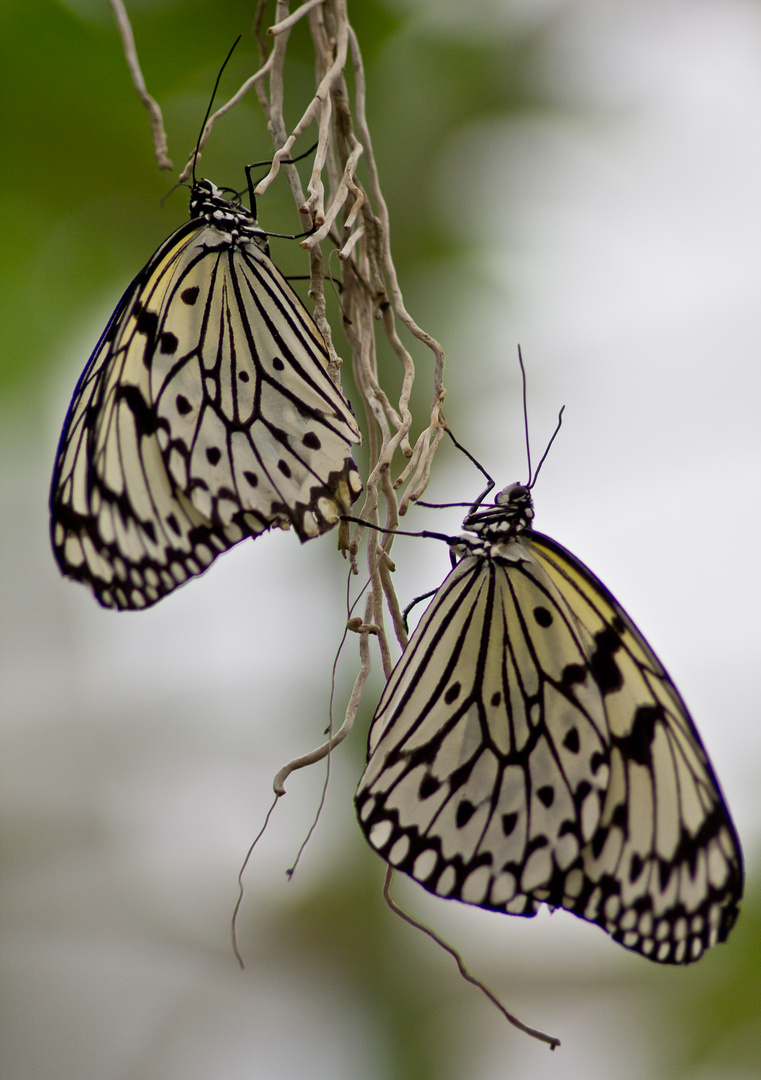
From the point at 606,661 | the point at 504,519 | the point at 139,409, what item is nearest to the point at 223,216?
the point at 139,409

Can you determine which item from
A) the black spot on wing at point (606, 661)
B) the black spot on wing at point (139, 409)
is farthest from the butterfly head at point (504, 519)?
the black spot on wing at point (139, 409)

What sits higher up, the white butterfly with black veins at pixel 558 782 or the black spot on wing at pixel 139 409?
the black spot on wing at pixel 139 409

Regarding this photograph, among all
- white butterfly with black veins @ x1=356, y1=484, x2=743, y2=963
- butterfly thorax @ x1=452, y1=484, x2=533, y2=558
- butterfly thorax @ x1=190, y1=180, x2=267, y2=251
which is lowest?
white butterfly with black veins @ x1=356, y1=484, x2=743, y2=963

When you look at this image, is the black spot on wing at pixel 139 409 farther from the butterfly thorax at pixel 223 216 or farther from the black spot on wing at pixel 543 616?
the black spot on wing at pixel 543 616

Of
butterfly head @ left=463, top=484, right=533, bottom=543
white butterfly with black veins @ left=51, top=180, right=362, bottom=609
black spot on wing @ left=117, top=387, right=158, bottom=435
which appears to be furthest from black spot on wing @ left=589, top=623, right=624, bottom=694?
black spot on wing @ left=117, top=387, right=158, bottom=435

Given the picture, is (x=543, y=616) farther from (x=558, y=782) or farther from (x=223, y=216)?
(x=223, y=216)

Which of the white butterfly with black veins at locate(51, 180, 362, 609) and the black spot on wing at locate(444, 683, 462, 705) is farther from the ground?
the white butterfly with black veins at locate(51, 180, 362, 609)

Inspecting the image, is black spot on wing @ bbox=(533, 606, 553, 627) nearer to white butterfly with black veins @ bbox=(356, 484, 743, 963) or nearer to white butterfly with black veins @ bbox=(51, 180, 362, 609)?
white butterfly with black veins @ bbox=(356, 484, 743, 963)

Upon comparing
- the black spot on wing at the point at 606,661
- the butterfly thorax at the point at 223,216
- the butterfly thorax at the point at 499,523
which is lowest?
the black spot on wing at the point at 606,661

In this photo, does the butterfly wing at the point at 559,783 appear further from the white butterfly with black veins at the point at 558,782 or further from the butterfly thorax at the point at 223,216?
the butterfly thorax at the point at 223,216
